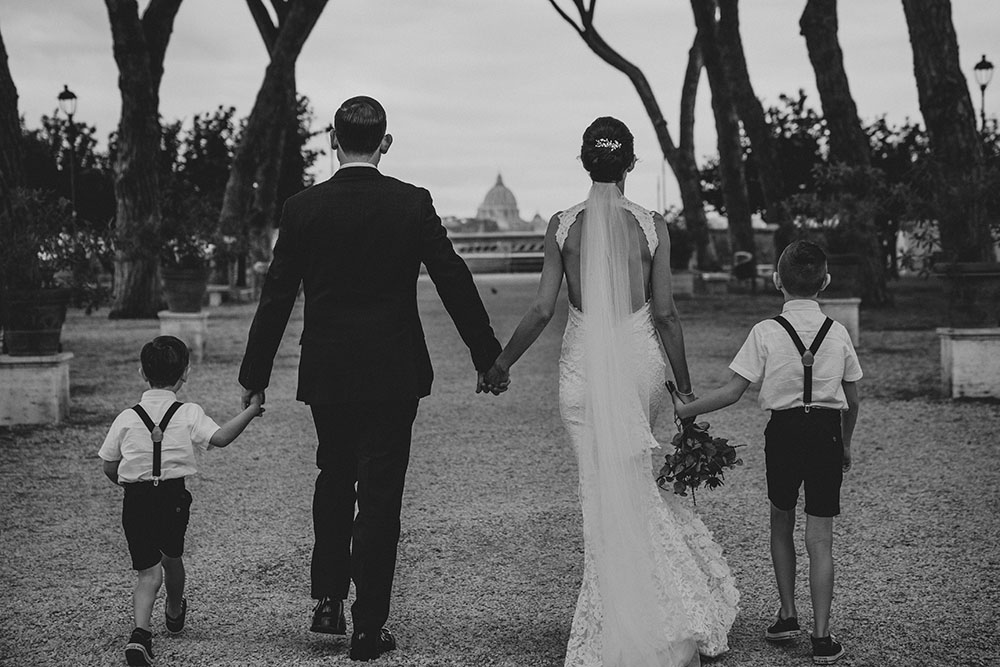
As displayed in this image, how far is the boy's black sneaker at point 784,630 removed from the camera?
5004mm

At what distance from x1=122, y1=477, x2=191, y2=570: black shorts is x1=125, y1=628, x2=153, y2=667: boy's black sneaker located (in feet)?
0.87

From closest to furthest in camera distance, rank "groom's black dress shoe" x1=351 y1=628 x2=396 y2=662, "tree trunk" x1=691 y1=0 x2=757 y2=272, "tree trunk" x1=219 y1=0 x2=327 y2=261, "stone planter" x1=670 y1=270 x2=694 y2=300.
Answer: "groom's black dress shoe" x1=351 y1=628 x2=396 y2=662, "tree trunk" x1=219 y1=0 x2=327 y2=261, "tree trunk" x1=691 y1=0 x2=757 y2=272, "stone planter" x1=670 y1=270 x2=694 y2=300

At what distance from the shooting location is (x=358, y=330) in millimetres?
5070

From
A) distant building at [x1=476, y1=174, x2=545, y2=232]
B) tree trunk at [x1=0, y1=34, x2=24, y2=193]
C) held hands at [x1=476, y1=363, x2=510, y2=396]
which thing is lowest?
held hands at [x1=476, y1=363, x2=510, y2=396]

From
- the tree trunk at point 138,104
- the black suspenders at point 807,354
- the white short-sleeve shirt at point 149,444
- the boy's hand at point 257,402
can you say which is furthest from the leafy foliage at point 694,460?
the tree trunk at point 138,104

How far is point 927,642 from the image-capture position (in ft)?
16.3

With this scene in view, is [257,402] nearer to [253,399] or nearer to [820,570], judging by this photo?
[253,399]

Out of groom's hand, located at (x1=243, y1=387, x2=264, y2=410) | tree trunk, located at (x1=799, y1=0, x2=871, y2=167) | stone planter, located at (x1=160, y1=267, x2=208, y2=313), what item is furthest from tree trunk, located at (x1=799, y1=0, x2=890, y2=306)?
groom's hand, located at (x1=243, y1=387, x2=264, y2=410)

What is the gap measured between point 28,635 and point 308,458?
463 centimetres

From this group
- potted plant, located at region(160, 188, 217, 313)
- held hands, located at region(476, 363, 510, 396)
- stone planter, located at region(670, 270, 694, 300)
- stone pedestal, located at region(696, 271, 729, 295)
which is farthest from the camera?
stone planter, located at region(670, 270, 694, 300)

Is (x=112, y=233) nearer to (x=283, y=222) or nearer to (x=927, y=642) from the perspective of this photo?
(x=283, y=222)

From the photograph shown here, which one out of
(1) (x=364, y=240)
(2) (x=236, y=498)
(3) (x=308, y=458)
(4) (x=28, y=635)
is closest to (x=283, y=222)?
(1) (x=364, y=240)

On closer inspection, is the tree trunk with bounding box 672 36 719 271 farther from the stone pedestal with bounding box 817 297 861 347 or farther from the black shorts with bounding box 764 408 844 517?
the black shorts with bounding box 764 408 844 517

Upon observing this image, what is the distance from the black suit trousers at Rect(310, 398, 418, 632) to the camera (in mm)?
5012
